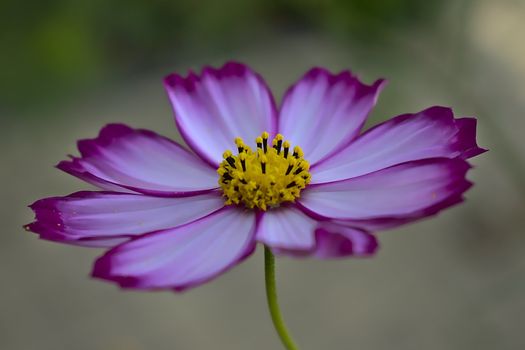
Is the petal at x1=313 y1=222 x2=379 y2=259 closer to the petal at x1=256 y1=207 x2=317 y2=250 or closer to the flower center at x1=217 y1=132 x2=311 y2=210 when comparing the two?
the petal at x1=256 y1=207 x2=317 y2=250

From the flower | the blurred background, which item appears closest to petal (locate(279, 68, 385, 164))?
the flower

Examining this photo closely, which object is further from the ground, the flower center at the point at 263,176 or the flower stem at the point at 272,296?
the flower center at the point at 263,176

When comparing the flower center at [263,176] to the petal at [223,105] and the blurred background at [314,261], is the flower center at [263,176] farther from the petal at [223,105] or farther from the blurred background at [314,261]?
the blurred background at [314,261]

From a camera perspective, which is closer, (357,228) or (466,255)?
(357,228)

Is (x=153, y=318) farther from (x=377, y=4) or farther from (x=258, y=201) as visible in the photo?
(x=258, y=201)

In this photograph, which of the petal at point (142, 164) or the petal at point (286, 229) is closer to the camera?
the petal at point (286, 229)

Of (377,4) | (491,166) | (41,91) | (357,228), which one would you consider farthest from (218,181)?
(41,91)

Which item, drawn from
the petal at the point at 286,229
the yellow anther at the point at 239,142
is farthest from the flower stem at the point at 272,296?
the yellow anther at the point at 239,142

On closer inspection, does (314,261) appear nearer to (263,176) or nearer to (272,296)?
(263,176)
